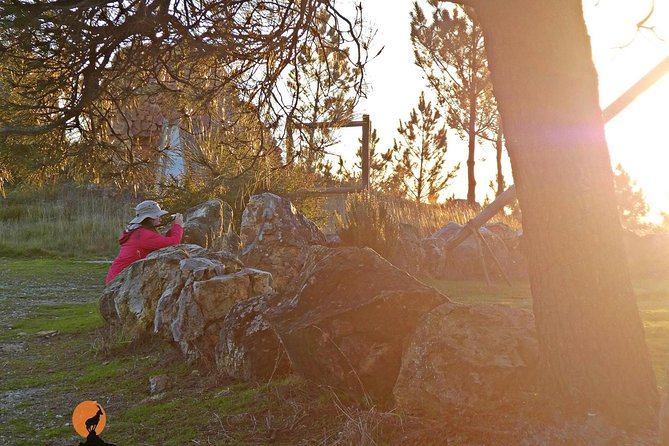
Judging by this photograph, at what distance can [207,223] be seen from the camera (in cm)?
1234

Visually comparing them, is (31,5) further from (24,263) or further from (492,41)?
(24,263)

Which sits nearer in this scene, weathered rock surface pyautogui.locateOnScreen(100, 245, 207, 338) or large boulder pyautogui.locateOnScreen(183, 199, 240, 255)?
weathered rock surface pyautogui.locateOnScreen(100, 245, 207, 338)

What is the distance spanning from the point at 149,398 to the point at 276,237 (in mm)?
5060

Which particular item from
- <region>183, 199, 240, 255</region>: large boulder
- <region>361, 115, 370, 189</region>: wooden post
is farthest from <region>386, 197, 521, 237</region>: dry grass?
<region>183, 199, 240, 255</region>: large boulder

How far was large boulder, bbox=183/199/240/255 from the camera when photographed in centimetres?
1191

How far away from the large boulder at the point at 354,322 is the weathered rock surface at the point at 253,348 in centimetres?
36

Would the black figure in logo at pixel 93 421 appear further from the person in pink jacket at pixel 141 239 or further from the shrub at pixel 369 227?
the shrub at pixel 369 227

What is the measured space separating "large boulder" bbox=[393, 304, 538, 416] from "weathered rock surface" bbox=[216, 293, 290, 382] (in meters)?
1.32

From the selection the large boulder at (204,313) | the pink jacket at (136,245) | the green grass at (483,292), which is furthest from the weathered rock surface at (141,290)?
the green grass at (483,292)

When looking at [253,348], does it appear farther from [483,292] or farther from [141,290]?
[483,292]

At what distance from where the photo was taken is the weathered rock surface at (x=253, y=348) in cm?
493

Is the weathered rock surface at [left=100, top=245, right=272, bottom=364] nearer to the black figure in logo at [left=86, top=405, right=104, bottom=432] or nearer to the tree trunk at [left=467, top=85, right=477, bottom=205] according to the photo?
the black figure in logo at [left=86, top=405, right=104, bottom=432]

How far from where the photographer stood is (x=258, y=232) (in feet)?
33.3

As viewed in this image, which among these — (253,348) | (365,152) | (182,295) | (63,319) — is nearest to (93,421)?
(253,348)
